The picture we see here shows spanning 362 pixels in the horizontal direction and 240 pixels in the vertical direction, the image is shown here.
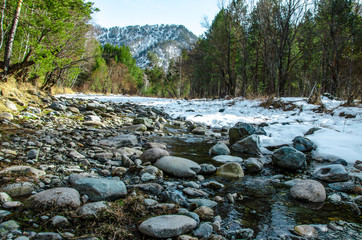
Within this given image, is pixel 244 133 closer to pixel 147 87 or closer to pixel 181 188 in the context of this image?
pixel 181 188

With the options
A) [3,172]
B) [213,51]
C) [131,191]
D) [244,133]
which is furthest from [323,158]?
[213,51]

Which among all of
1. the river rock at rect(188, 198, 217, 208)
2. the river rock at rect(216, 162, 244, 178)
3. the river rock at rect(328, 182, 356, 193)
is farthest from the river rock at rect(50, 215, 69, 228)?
the river rock at rect(328, 182, 356, 193)

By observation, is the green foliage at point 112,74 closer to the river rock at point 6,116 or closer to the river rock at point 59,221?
the river rock at point 6,116

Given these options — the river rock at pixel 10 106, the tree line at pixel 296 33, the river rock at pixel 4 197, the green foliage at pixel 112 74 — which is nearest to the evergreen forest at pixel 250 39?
the tree line at pixel 296 33

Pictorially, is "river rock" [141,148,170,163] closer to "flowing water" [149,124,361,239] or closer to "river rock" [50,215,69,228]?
"flowing water" [149,124,361,239]

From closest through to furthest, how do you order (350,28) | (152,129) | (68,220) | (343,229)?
1. (68,220)
2. (343,229)
3. (152,129)
4. (350,28)

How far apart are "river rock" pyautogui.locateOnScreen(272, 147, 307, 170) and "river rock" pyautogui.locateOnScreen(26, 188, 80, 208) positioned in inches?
118

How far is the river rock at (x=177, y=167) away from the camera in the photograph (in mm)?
2891

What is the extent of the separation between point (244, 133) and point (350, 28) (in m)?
14.0

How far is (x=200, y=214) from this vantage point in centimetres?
187

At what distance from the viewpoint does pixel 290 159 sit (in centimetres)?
335

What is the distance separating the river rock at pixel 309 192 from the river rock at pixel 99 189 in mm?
1887

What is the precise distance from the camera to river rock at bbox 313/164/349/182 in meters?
2.77

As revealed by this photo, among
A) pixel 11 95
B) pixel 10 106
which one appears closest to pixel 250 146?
pixel 10 106
